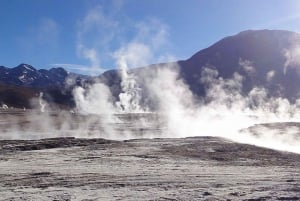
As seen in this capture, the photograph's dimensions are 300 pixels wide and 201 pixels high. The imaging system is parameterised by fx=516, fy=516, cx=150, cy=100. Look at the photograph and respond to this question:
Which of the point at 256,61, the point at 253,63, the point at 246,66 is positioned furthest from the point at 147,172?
the point at 246,66

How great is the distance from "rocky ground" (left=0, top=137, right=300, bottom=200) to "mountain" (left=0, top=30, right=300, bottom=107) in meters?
101

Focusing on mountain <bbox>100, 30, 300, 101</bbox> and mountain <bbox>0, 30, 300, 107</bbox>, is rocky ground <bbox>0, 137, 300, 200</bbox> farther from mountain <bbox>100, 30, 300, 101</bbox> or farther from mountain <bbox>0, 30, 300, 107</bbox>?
mountain <bbox>100, 30, 300, 101</bbox>

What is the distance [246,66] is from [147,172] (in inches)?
5434

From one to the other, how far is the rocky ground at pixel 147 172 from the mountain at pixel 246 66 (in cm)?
10149

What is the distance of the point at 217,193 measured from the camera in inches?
559

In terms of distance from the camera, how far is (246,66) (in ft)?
502

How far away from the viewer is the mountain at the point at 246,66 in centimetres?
13200

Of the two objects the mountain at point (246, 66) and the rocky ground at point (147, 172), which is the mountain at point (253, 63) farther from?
the rocky ground at point (147, 172)

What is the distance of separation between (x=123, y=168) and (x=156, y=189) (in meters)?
5.05

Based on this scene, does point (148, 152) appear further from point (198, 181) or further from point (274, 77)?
point (274, 77)

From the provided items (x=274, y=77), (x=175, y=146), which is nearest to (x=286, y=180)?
(x=175, y=146)

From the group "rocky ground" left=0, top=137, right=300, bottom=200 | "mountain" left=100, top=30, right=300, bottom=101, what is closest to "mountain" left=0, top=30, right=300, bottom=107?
"mountain" left=100, top=30, right=300, bottom=101

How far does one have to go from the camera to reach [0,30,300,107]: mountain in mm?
132000

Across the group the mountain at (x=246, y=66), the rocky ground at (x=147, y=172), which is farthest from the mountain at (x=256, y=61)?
the rocky ground at (x=147, y=172)
